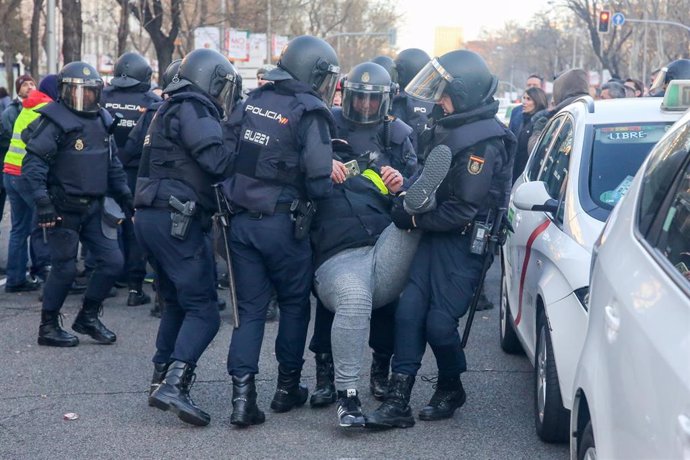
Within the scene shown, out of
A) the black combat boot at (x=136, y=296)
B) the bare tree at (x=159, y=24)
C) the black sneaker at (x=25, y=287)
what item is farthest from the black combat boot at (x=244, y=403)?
the bare tree at (x=159, y=24)

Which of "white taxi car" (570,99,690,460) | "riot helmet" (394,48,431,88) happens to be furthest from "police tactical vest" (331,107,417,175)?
"riot helmet" (394,48,431,88)

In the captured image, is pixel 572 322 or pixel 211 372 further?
pixel 211 372

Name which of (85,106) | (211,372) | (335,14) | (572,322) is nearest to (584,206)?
(572,322)

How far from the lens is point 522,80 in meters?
117

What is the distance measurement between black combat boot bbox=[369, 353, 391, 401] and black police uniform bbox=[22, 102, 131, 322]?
2.25 meters

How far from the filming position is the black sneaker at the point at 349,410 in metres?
5.35

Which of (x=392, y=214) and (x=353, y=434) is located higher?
(x=392, y=214)

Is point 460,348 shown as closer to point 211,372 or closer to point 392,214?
point 392,214

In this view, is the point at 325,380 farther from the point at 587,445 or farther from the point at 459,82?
the point at 587,445

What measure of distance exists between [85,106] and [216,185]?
7.17 feet

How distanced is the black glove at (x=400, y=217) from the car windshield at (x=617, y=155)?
2.95 ft

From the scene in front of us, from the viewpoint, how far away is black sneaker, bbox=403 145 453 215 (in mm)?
5352

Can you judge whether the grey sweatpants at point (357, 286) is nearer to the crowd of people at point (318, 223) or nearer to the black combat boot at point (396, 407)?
the crowd of people at point (318, 223)

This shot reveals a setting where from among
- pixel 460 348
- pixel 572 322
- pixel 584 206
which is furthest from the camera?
pixel 460 348
